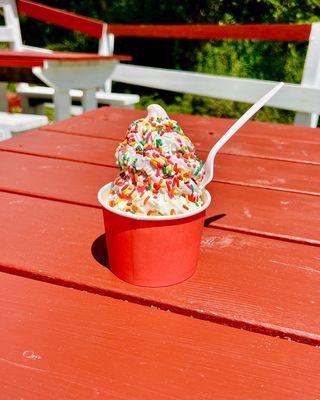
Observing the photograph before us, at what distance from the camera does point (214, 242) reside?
74 cm

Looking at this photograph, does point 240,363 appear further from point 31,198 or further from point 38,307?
point 31,198

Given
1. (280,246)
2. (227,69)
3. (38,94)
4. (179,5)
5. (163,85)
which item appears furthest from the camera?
(179,5)

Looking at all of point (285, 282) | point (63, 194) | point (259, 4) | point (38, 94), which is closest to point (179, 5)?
point (259, 4)

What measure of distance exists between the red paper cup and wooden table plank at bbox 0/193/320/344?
0.02 metres

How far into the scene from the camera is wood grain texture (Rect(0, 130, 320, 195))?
1.06 metres

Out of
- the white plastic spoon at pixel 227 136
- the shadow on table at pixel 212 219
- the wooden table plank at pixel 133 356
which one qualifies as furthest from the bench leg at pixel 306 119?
the wooden table plank at pixel 133 356

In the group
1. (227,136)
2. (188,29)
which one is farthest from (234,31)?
(227,136)

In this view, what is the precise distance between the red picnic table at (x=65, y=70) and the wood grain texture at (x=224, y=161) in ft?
2.29

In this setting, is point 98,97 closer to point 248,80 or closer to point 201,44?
point 248,80

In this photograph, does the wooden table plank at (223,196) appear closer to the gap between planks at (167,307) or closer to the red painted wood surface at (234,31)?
the gap between planks at (167,307)

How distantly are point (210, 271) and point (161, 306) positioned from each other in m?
0.12

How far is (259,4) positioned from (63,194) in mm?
3208

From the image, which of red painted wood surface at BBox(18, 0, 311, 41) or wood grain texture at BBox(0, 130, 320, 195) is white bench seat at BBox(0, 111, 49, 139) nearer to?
wood grain texture at BBox(0, 130, 320, 195)

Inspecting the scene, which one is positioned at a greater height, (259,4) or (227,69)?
(259,4)
